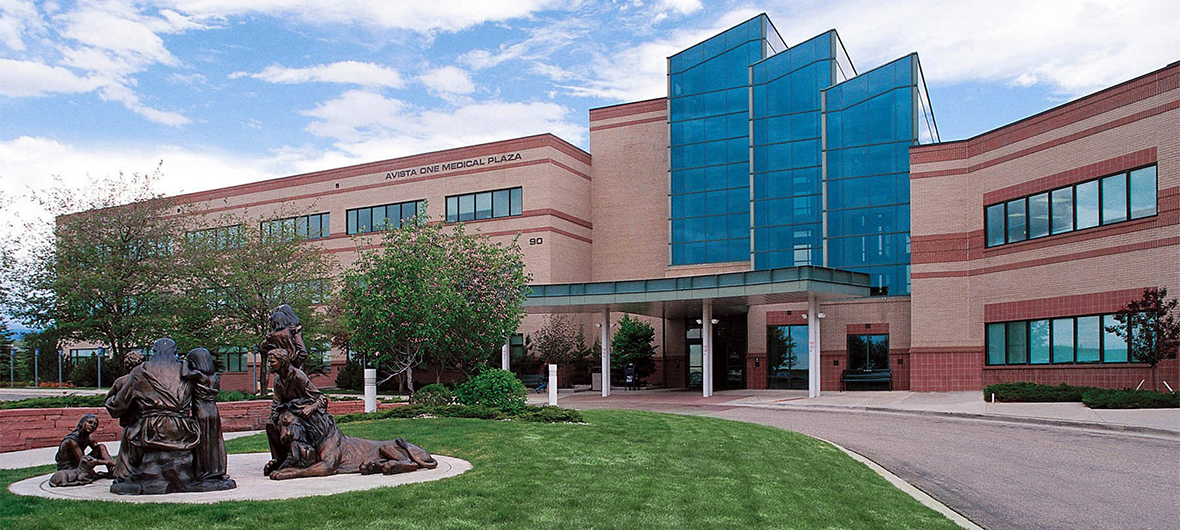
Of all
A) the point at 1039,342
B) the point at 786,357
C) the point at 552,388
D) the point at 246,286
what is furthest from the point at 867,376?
the point at 246,286

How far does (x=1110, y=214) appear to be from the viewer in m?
29.9

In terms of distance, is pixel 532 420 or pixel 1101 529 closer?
pixel 1101 529

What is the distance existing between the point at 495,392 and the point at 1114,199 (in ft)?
74.5

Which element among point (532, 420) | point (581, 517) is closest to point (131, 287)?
point (532, 420)

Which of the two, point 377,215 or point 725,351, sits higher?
point 377,215

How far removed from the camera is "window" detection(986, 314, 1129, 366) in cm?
3006

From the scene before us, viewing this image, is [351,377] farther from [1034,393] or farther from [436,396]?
[1034,393]

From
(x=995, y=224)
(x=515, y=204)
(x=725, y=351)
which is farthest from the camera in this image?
(x=515, y=204)

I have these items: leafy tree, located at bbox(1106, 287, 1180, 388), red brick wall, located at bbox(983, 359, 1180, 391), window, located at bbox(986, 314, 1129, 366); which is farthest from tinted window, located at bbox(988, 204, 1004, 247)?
leafy tree, located at bbox(1106, 287, 1180, 388)

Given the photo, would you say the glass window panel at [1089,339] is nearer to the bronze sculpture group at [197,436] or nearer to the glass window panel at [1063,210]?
the glass window panel at [1063,210]

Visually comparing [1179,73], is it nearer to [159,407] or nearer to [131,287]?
[159,407]

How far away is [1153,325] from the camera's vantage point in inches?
1017

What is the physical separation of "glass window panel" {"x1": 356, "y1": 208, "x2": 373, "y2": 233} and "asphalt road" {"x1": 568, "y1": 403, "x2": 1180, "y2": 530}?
36179mm

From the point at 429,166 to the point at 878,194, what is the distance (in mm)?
25657
